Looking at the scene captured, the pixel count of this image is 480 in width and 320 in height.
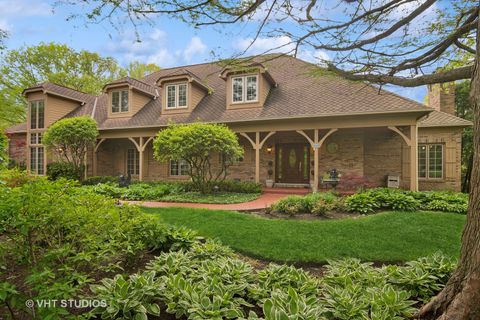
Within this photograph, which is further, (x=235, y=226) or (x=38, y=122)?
(x=38, y=122)

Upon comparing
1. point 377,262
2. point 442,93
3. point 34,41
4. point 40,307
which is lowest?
point 377,262

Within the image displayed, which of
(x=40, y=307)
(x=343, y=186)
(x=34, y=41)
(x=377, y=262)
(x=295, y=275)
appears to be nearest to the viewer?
(x=40, y=307)

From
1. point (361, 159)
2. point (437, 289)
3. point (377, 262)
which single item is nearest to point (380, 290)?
point (437, 289)

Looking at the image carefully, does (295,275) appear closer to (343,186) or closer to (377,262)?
(377,262)

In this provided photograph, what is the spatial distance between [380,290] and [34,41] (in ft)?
109

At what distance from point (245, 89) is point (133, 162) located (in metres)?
8.17

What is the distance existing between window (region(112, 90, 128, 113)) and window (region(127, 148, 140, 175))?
8.14 feet

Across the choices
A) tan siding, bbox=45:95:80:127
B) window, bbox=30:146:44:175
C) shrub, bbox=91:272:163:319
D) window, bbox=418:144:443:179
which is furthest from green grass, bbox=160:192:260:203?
tan siding, bbox=45:95:80:127

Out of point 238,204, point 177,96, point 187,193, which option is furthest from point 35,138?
point 238,204

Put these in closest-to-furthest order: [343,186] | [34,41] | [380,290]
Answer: [380,290], [343,186], [34,41]

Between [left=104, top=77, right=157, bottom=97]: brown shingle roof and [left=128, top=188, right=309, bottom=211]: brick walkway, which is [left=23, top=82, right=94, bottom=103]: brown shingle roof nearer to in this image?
[left=104, top=77, right=157, bottom=97]: brown shingle roof

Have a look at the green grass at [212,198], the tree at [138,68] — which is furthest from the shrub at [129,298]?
the tree at [138,68]

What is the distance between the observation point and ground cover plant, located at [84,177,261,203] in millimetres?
9805

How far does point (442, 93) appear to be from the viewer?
13.5 metres
